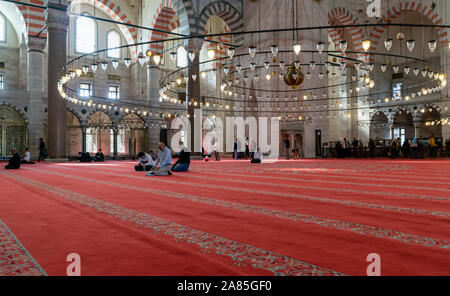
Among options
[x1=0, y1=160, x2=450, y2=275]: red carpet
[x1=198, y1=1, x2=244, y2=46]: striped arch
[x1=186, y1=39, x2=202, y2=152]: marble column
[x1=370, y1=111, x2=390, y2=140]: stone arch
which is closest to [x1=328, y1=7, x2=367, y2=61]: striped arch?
[x1=370, y1=111, x2=390, y2=140]: stone arch

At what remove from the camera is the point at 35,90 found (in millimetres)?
14336

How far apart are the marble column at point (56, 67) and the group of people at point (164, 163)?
16.5 ft

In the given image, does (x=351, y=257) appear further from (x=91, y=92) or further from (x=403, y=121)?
(x=403, y=121)

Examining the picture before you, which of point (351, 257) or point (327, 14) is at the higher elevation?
point (327, 14)

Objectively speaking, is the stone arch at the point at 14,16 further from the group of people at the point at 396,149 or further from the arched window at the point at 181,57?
the group of people at the point at 396,149

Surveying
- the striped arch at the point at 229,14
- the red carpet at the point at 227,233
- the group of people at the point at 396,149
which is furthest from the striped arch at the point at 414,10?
the red carpet at the point at 227,233

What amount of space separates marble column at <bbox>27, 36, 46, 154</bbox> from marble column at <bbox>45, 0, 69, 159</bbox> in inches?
123

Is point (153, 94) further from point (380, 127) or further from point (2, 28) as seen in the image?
point (380, 127)

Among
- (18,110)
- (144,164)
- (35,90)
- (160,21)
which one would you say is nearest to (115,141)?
(35,90)

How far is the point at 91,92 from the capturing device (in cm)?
1745

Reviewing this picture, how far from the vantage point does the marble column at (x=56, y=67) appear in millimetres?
11234
